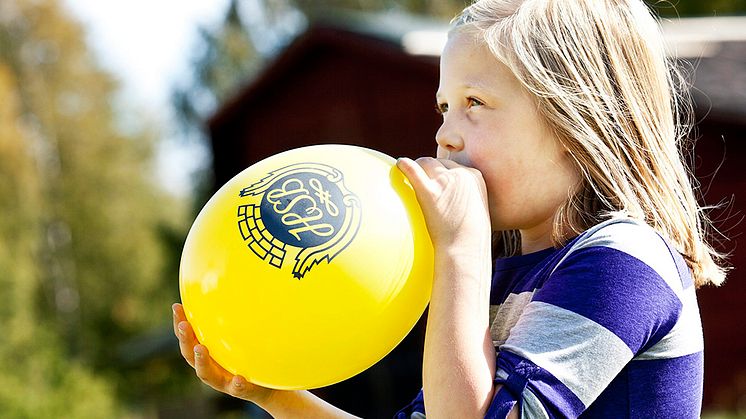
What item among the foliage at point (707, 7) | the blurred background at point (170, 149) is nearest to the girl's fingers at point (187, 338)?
the blurred background at point (170, 149)

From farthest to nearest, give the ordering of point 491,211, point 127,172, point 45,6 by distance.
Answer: point 127,172 < point 45,6 < point 491,211

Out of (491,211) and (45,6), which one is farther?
(45,6)

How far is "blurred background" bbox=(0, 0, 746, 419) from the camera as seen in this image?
12180 millimetres

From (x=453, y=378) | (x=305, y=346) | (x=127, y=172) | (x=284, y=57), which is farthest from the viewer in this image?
(x=127, y=172)

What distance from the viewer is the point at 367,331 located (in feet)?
6.32

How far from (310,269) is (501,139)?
0.45 metres

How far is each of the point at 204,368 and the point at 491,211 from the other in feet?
2.24

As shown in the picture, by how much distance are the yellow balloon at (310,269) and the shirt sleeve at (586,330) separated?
0.27 meters

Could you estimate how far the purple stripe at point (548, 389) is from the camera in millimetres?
1713

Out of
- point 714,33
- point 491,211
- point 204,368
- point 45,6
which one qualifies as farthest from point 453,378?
point 45,6

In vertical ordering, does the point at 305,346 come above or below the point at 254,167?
below

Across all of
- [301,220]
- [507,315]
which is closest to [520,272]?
[507,315]

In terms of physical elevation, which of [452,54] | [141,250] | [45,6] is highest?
[452,54]

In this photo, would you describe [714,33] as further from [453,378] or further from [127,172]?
[127,172]
